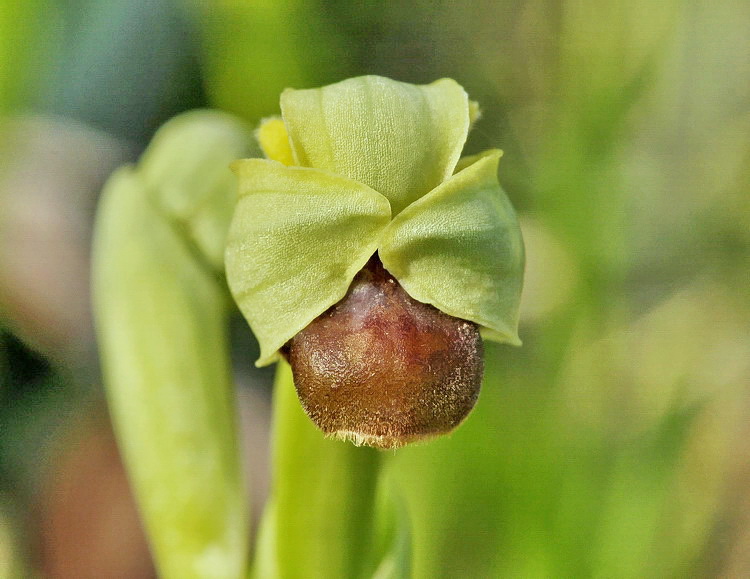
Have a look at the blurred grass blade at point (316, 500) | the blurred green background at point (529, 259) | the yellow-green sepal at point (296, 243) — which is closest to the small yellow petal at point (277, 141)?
the yellow-green sepal at point (296, 243)

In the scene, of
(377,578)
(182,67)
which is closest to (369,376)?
(377,578)

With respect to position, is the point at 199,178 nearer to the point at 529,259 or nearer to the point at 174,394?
the point at 174,394

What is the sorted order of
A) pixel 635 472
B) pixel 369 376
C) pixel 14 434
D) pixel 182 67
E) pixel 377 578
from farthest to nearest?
1. pixel 182 67
2. pixel 14 434
3. pixel 635 472
4. pixel 377 578
5. pixel 369 376

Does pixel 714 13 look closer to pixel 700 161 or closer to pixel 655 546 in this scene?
pixel 700 161

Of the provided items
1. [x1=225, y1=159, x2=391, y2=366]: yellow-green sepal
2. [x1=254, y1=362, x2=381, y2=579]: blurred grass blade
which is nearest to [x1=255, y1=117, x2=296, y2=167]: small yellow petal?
[x1=225, y1=159, x2=391, y2=366]: yellow-green sepal

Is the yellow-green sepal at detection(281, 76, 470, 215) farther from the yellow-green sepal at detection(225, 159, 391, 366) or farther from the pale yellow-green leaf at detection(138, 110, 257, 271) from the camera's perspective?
the pale yellow-green leaf at detection(138, 110, 257, 271)
